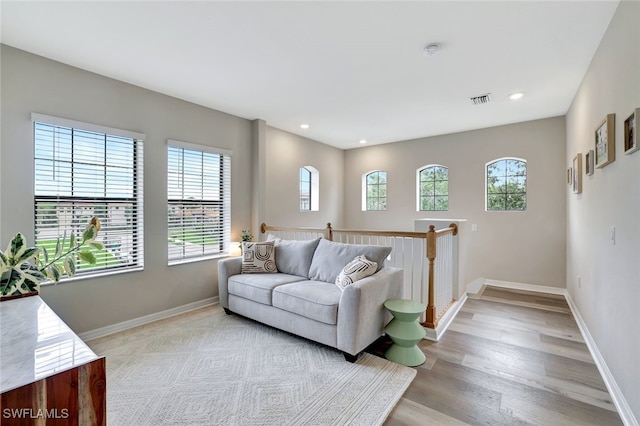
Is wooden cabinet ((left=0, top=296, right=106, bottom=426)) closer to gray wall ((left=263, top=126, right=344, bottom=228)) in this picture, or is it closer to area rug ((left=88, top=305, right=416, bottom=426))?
area rug ((left=88, top=305, right=416, bottom=426))

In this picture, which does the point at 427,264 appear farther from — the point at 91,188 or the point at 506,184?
the point at 91,188

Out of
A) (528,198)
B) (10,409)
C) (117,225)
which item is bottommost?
(10,409)

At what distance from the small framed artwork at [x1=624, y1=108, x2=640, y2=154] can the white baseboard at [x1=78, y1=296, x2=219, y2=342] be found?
4352mm

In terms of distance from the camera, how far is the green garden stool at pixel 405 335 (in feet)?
8.19

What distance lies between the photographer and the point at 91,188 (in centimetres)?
300

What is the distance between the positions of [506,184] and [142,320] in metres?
5.68

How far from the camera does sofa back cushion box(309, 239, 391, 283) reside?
9.75ft

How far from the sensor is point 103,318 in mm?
3061

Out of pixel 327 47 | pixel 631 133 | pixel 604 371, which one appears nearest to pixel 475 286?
pixel 604 371

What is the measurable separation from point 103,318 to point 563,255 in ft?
20.1

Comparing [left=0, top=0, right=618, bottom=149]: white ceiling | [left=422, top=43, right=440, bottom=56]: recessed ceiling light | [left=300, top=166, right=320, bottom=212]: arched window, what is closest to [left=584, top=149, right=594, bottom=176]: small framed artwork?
[left=0, top=0, right=618, bottom=149]: white ceiling

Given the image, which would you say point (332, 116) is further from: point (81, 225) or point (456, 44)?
point (81, 225)

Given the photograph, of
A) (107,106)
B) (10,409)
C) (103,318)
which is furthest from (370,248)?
(107,106)

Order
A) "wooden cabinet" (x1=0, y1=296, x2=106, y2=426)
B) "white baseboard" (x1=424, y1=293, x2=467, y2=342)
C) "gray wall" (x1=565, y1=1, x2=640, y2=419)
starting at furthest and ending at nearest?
"white baseboard" (x1=424, y1=293, x2=467, y2=342) < "gray wall" (x1=565, y1=1, x2=640, y2=419) < "wooden cabinet" (x1=0, y1=296, x2=106, y2=426)
